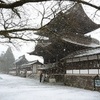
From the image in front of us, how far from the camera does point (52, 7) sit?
972 cm

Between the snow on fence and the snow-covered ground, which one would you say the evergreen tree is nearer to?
the snow on fence

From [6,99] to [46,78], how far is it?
20353mm

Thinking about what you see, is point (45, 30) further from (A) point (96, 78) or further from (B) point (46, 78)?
(B) point (46, 78)

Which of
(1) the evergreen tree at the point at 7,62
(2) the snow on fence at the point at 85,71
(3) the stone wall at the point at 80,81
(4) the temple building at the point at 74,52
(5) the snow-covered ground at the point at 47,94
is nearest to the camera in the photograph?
(5) the snow-covered ground at the point at 47,94

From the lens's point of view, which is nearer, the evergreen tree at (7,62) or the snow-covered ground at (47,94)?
the snow-covered ground at (47,94)

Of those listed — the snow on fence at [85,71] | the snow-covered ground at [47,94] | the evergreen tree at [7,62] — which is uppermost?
the evergreen tree at [7,62]

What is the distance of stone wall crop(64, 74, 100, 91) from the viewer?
1968 cm

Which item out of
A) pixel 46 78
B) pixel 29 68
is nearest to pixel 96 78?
pixel 46 78

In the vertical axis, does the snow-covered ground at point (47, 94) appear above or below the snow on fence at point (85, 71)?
below

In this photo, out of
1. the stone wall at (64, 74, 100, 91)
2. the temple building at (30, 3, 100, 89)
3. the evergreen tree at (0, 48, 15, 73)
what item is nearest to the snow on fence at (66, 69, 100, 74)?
the temple building at (30, 3, 100, 89)

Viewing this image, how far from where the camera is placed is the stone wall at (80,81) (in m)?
19.7

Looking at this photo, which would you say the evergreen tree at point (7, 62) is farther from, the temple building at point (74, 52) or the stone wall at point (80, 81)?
the stone wall at point (80, 81)

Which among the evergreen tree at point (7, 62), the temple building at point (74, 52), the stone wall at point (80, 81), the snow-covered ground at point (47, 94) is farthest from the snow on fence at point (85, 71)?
the evergreen tree at point (7, 62)

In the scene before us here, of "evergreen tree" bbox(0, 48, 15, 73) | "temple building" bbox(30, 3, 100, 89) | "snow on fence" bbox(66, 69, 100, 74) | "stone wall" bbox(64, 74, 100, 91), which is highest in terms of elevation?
"evergreen tree" bbox(0, 48, 15, 73)
